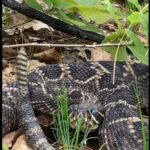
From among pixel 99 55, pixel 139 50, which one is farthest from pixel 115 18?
pixel 99 55

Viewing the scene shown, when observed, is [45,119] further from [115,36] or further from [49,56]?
[49,56]

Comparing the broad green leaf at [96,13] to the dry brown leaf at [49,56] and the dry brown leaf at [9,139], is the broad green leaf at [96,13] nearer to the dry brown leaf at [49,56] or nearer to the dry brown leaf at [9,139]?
the dry brown leaf at [9,139]

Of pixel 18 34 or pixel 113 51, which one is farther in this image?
pixel 18 34

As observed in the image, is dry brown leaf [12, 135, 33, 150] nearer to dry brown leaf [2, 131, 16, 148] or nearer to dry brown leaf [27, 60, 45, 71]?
dry brown leaf [2, 131, 16, 148]

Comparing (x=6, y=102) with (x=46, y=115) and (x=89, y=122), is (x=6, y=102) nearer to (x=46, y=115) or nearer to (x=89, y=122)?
(x=46, y=115)

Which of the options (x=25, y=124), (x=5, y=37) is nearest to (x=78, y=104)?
(x=25, y=124)

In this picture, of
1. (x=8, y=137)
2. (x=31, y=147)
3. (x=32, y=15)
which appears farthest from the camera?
(x=32, y=15)

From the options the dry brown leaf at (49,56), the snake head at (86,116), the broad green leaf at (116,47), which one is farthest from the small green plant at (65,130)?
the dry brown leaf at (49,56)
